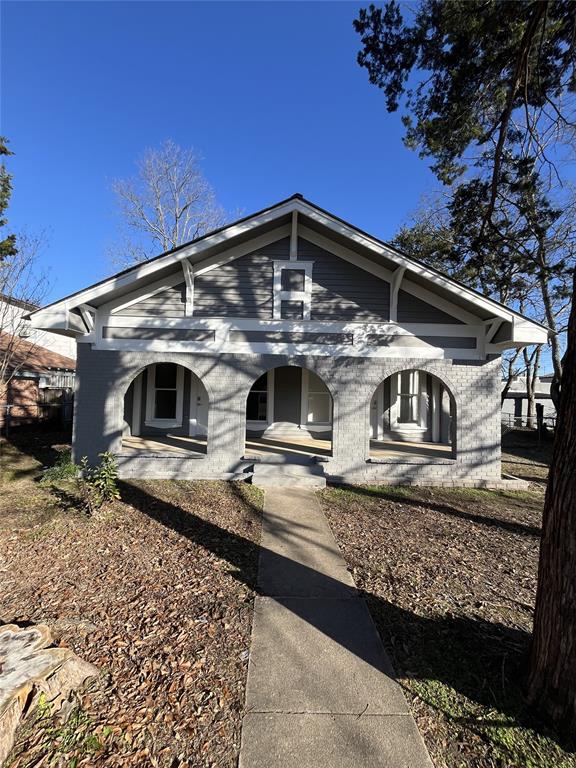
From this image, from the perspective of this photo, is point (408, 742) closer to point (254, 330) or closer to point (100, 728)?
point (100, 728)

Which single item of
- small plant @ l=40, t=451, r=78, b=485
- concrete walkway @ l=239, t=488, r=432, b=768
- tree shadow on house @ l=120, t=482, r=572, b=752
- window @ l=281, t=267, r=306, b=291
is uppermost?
window @ l=281, t=267, r=306, b=291

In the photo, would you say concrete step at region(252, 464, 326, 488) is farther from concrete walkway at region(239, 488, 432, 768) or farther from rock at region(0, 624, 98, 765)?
rock at region(0, 624, 98, 765)

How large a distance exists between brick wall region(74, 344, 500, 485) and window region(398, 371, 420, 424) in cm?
344

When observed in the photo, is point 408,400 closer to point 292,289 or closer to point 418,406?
point 418,406

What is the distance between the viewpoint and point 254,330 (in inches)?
326

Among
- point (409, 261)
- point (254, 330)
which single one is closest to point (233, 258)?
point (254, 330)

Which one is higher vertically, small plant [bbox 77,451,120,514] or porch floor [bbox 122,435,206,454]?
porch floor [bbox 122,435,206,454]

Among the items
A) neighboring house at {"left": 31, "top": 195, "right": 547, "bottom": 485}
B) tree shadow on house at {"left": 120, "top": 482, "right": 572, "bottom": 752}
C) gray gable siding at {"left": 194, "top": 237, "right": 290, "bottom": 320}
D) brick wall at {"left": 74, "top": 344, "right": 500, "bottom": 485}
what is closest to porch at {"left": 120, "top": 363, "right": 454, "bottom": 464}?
brick wall at {"left": 74, "top": 344, "right": 500, "bottom": 485}

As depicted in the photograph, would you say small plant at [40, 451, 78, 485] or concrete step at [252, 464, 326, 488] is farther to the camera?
concrete step at [252, 464, 326, 488]

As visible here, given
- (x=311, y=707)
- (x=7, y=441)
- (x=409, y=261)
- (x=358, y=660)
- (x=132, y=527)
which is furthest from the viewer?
(x=7, y=441)

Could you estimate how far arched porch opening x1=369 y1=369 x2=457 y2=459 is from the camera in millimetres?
11445

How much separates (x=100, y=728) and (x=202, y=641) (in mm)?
890

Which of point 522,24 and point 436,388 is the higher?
point 522,24

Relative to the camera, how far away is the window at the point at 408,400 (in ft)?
38.6
